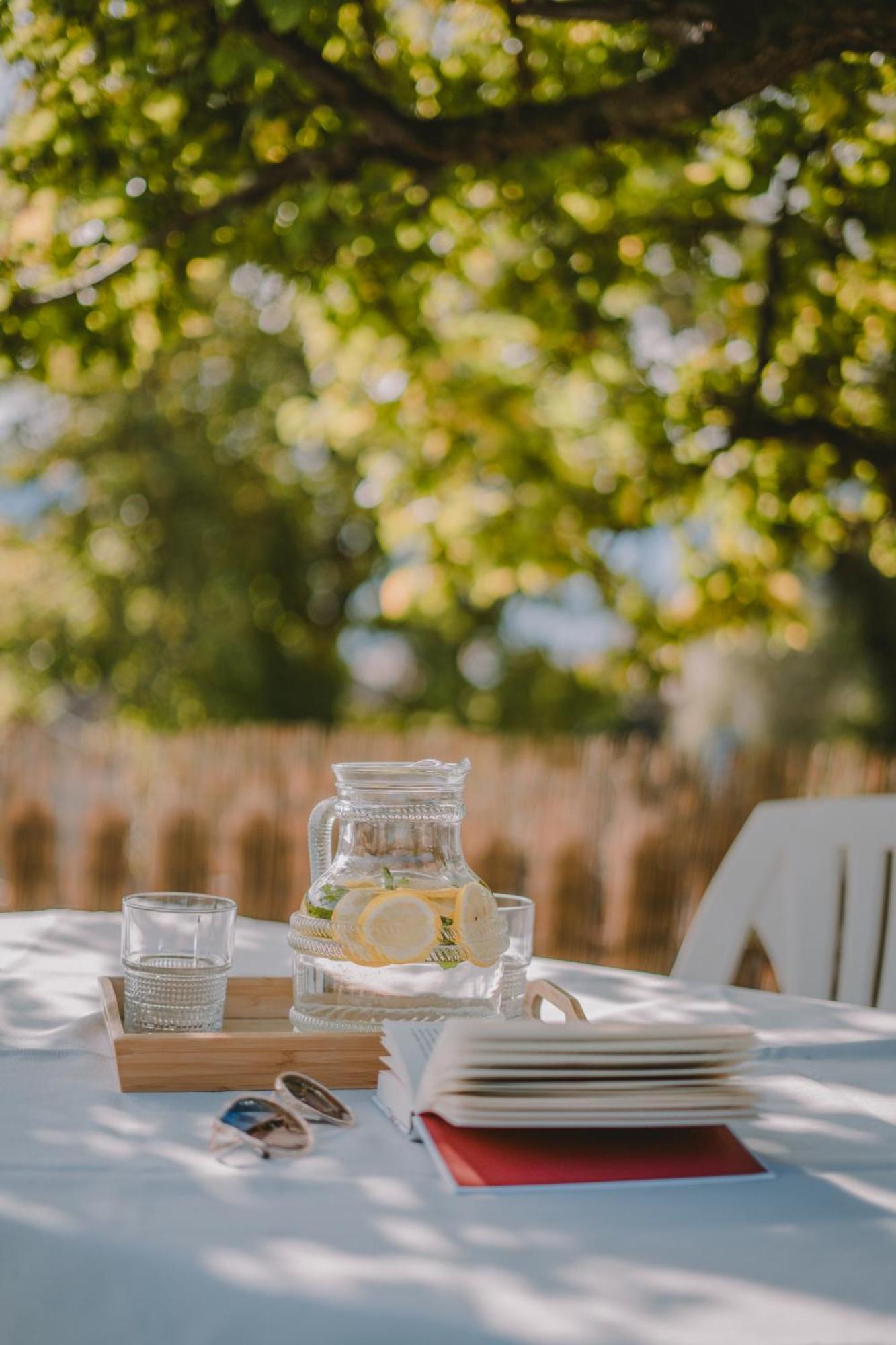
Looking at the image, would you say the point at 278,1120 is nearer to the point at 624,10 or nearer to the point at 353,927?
the point at 353,927

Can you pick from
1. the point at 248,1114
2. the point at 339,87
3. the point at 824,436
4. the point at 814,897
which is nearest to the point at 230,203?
the point at 339,87

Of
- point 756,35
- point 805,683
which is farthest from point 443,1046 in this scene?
point 805,683

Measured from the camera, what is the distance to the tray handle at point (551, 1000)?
56.1 inches

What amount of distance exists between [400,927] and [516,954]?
0.30m

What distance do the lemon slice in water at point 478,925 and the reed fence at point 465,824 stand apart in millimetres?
3521

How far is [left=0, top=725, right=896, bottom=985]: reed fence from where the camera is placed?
4.96 m

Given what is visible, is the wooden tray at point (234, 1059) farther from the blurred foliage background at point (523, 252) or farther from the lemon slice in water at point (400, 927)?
the blurred foliage background at point (523, 252)

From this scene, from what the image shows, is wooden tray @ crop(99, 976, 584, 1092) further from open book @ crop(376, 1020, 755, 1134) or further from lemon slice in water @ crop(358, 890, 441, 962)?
open book @ crop(376, 1020, 755, 1134)

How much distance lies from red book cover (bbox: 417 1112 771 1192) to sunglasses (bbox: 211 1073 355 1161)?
104 mm

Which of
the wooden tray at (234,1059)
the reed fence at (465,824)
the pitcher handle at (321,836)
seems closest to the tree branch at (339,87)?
the pitcher handle at (321,836)

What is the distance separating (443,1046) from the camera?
42.9 inches

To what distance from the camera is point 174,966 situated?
4.62 feet

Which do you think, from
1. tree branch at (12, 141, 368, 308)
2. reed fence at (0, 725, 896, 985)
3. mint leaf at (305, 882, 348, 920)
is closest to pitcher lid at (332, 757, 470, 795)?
mint leaf at (305, 882, 348, 920)

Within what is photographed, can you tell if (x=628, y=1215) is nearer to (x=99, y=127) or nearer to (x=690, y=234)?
(x=99, y=127)
